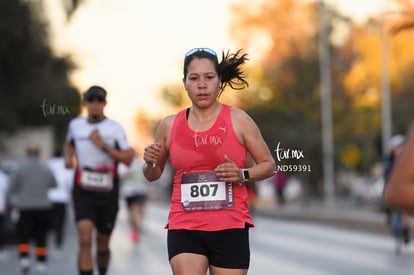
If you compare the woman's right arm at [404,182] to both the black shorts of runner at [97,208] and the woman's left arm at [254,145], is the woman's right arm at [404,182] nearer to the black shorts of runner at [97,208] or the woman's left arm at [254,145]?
the woman's left arm at [254,145]

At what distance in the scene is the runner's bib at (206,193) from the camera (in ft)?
20.1

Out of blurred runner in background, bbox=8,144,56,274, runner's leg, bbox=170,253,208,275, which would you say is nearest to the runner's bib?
runner's leg, bbox=170,253,208,275

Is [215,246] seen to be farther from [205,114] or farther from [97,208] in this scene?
[97,208]

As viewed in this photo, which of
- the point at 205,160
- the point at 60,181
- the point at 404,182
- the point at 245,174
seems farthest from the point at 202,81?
the point at 60,181

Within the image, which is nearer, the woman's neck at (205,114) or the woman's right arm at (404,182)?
the woman's right arm at (404,182)

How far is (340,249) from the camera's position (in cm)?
2061

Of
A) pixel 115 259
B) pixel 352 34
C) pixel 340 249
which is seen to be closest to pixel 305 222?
pixel 340 249

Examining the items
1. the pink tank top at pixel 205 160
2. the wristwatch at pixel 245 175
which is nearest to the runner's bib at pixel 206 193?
the pink tank top at pixel 205 160

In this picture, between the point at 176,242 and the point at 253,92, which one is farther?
the point at 253,92

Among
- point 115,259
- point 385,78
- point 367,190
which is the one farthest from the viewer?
point 367,190

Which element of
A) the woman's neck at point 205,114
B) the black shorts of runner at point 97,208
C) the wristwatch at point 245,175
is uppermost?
the woman's neck at point 205,114

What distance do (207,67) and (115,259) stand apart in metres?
12.2

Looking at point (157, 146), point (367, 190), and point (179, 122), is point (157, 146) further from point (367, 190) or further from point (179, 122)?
point (367, 190)

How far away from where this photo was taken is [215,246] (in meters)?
6.05
